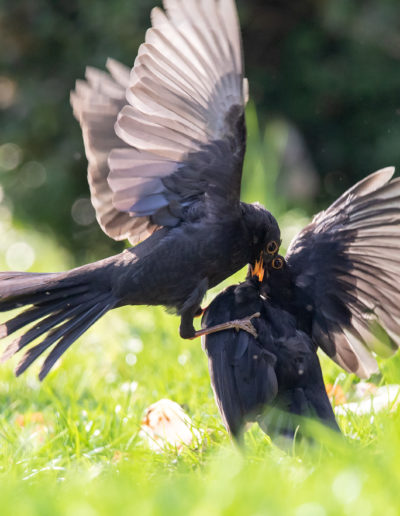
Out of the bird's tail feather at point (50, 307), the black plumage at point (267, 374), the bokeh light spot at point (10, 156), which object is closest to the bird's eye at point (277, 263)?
the black plumage at point (267, 374)

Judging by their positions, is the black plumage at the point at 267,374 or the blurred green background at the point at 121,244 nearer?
the blurred green background at the point at 121,244

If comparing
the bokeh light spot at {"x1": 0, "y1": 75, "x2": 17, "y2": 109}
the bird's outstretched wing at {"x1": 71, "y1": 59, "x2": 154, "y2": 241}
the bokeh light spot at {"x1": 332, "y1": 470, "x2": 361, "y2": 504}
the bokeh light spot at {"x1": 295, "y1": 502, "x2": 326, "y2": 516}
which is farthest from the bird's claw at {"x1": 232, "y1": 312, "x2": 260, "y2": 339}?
the bokeh light spot at {"x1": 0, "y1": 75, "x2": 17, "y2": 109}

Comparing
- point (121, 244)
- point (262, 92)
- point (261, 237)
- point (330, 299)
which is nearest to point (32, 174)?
point (121, 244)

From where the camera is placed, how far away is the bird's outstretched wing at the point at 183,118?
109 inches

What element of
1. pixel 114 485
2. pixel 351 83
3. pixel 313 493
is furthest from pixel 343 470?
pixel 351 83

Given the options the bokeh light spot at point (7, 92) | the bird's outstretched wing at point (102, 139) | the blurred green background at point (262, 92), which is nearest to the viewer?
the bird's outstretched wing at point (102, 139)

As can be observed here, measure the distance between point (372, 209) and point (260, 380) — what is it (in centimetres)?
77

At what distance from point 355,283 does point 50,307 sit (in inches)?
44.8

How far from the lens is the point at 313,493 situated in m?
1.80

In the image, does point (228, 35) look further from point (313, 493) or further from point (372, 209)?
point (313, 493)

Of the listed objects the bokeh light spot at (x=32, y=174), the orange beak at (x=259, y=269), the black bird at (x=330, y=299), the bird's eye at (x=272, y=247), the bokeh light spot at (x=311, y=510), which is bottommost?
the bokeh light spot at (x=311, y=510)

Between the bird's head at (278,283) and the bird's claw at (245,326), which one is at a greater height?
the bird's head at (278,283)

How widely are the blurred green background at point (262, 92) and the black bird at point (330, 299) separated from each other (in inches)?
155

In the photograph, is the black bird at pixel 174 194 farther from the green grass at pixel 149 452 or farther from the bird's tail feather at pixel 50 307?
the green grass at pixel 149 452
